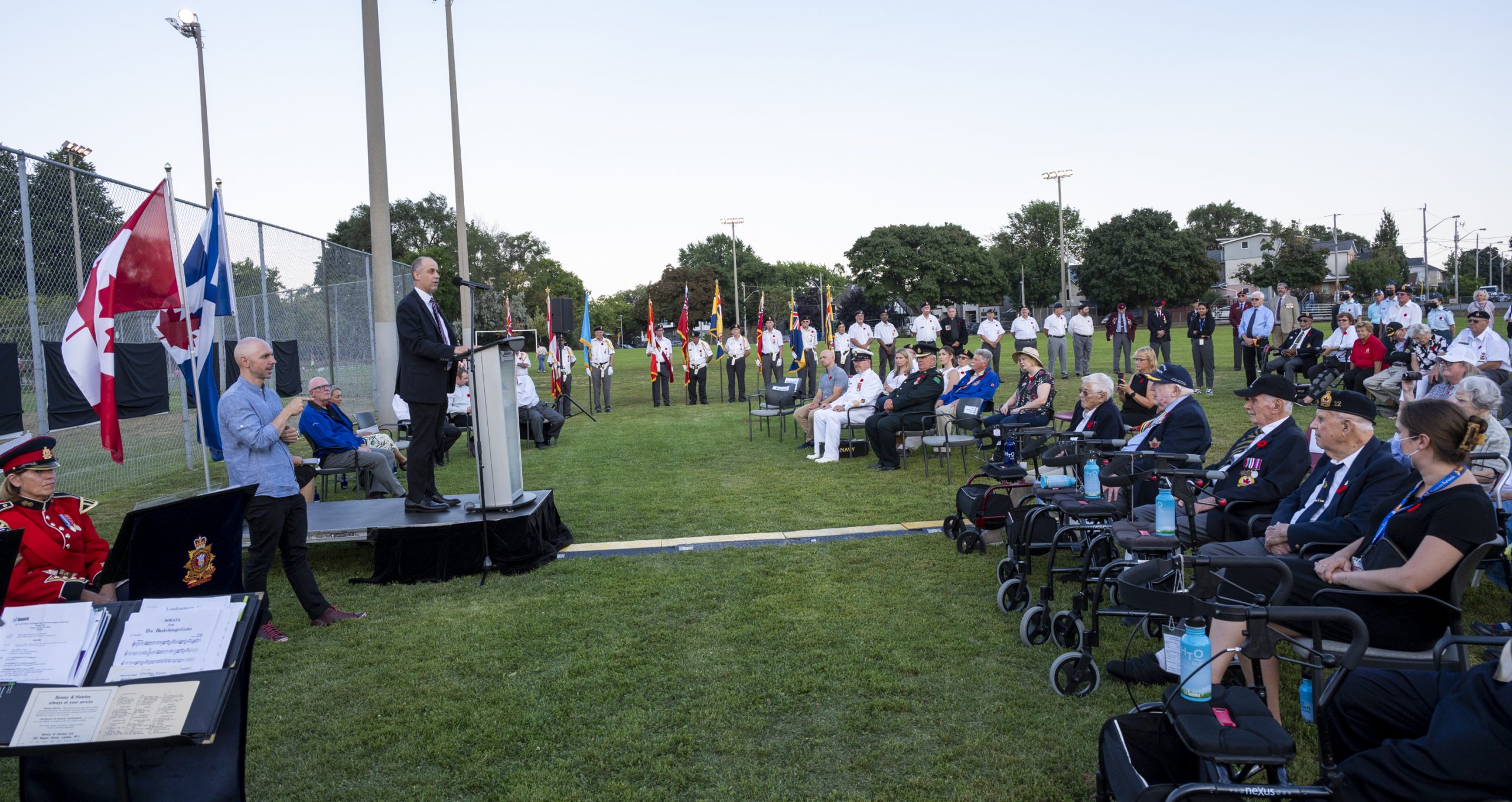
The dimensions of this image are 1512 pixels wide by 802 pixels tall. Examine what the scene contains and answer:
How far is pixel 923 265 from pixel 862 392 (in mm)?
61359

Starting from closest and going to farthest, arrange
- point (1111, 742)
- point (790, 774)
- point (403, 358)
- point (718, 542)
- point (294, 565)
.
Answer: point (1111, 742) < point (790, 774) < point (294, 565) < point (403, 358) < point (718, 542)

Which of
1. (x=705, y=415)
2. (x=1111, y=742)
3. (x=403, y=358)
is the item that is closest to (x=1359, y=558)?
(x=1111, y=742)

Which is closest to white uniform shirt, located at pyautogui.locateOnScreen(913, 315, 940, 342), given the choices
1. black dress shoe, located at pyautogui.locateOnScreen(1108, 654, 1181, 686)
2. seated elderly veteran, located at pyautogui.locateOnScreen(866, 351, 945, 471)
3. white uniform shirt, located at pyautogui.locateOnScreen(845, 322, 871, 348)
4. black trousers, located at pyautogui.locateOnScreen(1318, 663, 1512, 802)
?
white uniform shirt, located at pyautogui.locateOnScreen(845, 322, 871, 348)

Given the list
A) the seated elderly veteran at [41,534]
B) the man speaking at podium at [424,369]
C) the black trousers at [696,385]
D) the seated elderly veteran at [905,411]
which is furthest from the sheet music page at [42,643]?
the black trousers at [696,385]

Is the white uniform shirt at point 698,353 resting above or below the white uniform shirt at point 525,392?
above

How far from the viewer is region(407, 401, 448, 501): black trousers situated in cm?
625

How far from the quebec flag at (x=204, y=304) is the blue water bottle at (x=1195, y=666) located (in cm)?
718

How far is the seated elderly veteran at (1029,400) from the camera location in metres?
9.27

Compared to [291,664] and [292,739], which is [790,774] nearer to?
[292,739]

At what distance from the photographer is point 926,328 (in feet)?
66.3

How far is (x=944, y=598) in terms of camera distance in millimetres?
5359

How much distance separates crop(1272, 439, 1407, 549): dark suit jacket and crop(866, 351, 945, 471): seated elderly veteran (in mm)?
6296

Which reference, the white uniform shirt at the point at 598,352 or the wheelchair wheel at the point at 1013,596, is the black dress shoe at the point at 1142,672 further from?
the white uniform shirt at the point at 598,352

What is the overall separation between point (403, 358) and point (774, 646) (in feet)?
11.2
